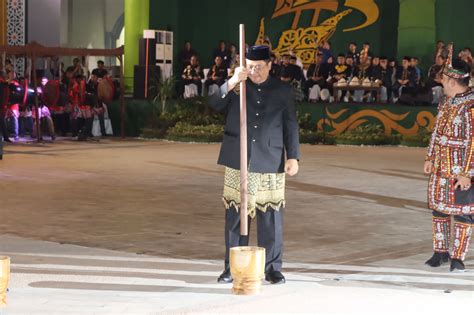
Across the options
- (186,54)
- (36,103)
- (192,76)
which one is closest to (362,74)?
(192,76)

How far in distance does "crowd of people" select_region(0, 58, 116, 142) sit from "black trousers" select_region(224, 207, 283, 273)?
49.9 ft

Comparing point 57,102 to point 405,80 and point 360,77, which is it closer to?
point 360,77

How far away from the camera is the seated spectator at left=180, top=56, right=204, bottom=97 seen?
87.9 feet

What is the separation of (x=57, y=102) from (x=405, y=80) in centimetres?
771

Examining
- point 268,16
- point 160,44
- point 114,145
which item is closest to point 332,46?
point 268,16

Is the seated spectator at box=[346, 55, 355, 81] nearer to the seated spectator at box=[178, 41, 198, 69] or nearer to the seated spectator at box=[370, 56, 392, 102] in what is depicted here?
the seated spectator at box=[370, 56, 392, 102]

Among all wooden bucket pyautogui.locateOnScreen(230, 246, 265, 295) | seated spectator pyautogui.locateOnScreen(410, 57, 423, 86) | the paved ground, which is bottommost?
the paved ground

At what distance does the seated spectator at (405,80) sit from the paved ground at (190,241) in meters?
6.06

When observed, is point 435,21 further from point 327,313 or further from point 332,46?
point 327,313

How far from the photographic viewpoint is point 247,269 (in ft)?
22.9

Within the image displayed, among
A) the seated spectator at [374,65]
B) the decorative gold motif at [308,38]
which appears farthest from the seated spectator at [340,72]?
the decorative gold motif at [308,38]

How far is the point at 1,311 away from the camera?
6.61m

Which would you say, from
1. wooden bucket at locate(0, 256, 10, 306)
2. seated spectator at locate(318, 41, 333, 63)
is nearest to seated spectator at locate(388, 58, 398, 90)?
seated spectator at locate(318, 41, 333, 63)

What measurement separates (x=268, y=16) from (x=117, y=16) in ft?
25.4
